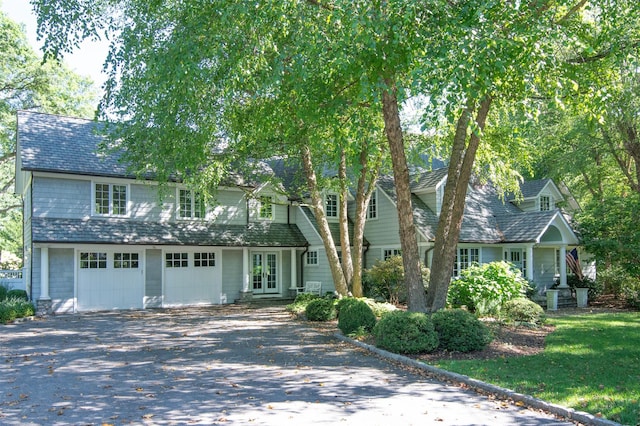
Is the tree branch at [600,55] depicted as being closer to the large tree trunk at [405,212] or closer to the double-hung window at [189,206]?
the large tree trunk at [405,212]

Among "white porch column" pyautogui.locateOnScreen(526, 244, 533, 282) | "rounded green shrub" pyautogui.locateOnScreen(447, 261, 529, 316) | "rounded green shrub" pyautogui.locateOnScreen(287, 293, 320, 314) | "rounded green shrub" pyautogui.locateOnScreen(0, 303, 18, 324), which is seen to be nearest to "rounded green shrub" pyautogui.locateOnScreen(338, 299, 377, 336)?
"rounded green shrub" pyautogui.locateOnScreen(447, 261, 529, 316)

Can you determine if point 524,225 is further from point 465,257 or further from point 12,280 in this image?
point 12,280

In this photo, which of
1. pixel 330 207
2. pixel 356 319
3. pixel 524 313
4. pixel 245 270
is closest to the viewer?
pixel 356 319

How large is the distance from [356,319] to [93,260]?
11.6 metres

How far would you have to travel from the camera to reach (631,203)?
831 inches

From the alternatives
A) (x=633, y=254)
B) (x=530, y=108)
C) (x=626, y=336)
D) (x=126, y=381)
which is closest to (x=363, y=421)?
(x=126, y=381)

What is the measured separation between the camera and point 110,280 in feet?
66.8

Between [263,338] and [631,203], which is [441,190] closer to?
[631,203]

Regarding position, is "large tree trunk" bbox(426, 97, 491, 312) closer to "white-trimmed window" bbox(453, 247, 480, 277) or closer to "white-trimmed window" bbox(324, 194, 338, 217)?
"white-trimmed window" bbox(453, 247, 480, 277)

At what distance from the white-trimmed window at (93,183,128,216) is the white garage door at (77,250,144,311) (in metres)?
1.51

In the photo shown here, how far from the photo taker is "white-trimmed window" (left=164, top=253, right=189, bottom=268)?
72.0ft

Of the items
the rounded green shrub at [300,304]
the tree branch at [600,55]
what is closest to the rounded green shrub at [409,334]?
the tree branch at [600,55]

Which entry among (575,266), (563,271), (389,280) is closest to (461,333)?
(389,280)

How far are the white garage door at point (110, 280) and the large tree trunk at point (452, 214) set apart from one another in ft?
42.4
